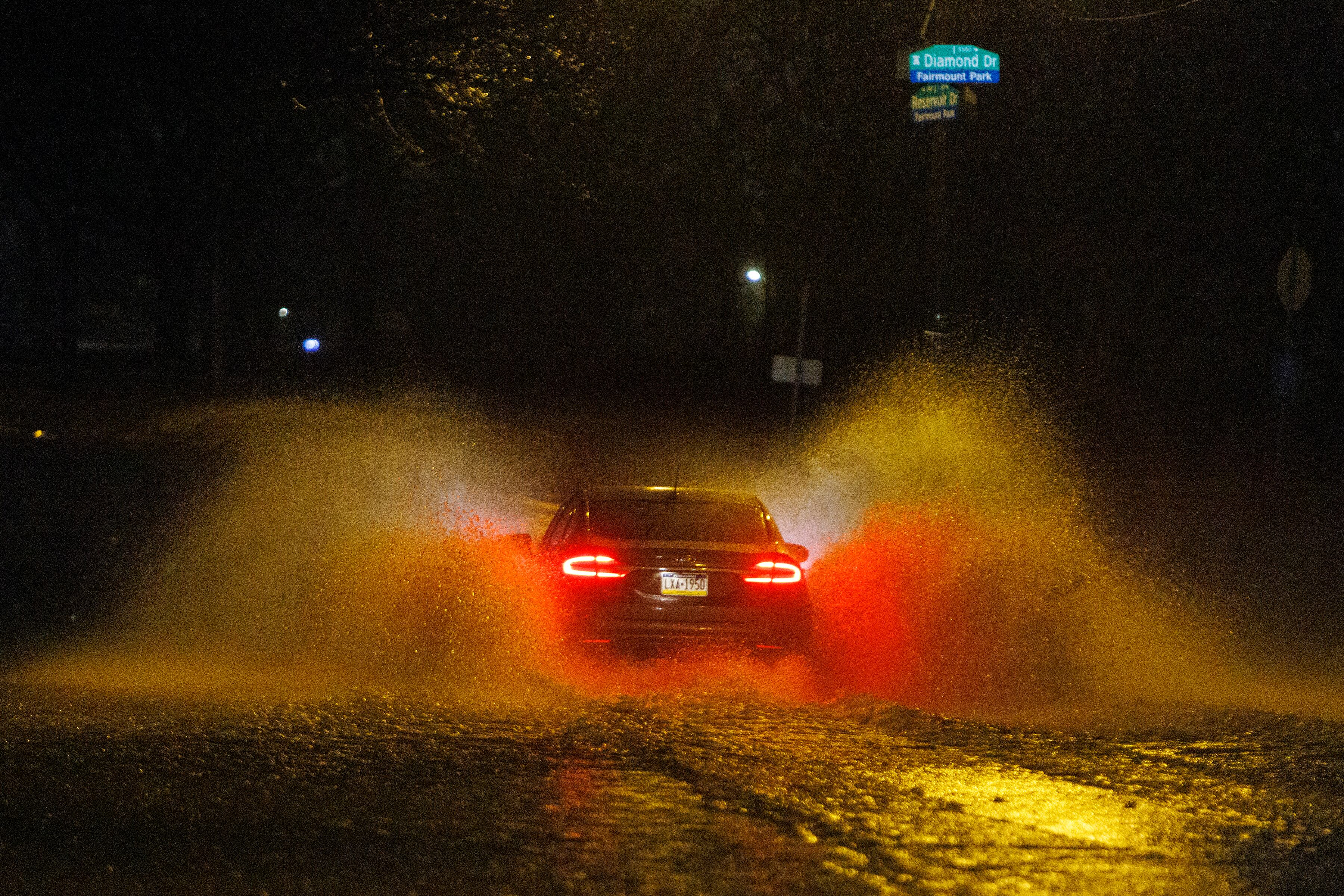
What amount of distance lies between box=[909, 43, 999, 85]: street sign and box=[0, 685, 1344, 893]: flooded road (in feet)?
27.4

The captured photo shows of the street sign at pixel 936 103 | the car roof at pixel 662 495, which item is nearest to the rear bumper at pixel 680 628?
the car roof at pixel 662 495

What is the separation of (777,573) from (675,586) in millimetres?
684

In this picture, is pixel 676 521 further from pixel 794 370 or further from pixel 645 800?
pixel 794 370

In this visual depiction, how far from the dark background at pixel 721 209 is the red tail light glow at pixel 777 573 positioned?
5729mm

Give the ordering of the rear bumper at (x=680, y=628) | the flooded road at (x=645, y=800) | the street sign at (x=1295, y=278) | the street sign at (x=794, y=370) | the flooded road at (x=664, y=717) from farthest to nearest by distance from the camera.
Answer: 1. the street sign at (x=794, y=370)
2. the street sign at (x=1295, y=278)
3. the rear bumper at (x=680, y=628)
4. the flooded road at (x=664, y=717)
5. the flooded road at (x=645, y=800)

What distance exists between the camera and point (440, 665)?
10.3m

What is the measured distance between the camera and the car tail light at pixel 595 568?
30.7 feet

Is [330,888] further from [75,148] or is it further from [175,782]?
[75,148]

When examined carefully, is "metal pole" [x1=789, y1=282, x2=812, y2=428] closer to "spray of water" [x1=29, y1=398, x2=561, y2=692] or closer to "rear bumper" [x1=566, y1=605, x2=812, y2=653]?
"spray of water" [x1=29, y1=398, x2=561, y2=692]

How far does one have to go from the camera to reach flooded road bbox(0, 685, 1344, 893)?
17.4 ft

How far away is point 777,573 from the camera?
9547mm

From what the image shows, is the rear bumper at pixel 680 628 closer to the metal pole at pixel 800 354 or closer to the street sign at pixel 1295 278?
the metal pole at pixel 800 354

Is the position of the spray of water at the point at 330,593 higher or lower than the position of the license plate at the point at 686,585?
lower

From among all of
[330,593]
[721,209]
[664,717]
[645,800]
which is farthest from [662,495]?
[721,209]
